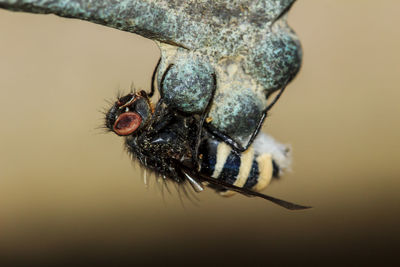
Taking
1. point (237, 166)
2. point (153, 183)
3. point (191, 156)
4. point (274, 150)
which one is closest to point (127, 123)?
point (191, 156)

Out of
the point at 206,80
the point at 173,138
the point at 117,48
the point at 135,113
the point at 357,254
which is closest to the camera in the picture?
the point at 206,80

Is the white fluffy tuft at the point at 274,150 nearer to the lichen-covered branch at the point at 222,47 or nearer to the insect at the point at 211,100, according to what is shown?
the insect at the point at 211,100

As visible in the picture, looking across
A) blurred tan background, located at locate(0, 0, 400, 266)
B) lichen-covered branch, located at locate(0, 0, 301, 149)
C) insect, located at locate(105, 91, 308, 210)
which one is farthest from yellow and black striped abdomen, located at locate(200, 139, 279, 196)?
blurred tan background, located at locate(0, 0, 400, 266)

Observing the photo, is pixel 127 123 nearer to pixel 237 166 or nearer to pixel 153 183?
pixel 237 166

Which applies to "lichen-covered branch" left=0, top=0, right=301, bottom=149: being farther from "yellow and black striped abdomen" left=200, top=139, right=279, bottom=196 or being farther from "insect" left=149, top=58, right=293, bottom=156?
"yellow and black striped abdomen" left=200, top=139, right=279, bottom=196

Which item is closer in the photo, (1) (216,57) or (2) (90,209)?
(1) (216,57)

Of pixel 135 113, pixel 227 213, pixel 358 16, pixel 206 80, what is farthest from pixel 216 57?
pixel 358 16

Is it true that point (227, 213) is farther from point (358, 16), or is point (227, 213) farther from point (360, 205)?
point (358, 16)
